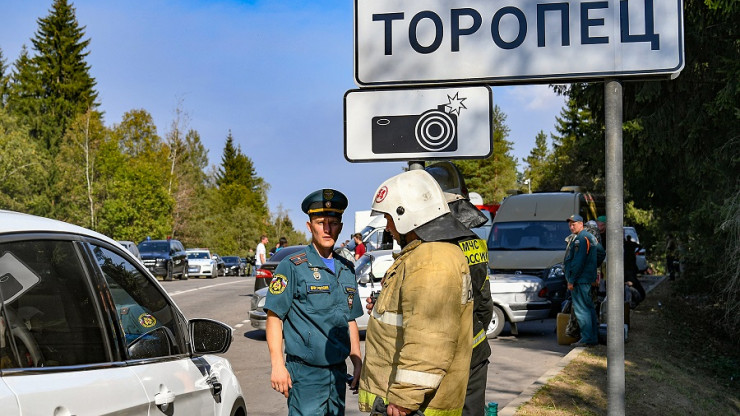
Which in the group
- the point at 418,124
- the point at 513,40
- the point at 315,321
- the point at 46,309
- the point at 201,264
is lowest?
the point at 201,264

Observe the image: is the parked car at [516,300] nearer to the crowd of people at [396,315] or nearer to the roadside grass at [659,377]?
the roadside grass at [659,377]

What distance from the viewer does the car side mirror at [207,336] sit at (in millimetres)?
4172

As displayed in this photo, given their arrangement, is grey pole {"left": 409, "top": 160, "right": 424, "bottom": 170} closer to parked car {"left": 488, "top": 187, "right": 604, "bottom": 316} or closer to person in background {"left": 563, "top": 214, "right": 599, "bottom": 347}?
person in background {"left": 563, "top": 214, "right": 599, "bottom": 347}

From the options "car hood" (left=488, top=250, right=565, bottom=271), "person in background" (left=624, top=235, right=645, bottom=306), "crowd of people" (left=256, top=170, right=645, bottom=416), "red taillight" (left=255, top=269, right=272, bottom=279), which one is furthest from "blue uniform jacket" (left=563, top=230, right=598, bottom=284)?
"red taillight" (left=255, top=269, right=272, bottom=279)

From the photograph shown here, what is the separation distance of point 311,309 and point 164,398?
150cm

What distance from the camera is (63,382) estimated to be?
279 centimetres

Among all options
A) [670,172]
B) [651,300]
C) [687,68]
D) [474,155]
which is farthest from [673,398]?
[651,300]

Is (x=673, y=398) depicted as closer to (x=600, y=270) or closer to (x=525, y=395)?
(x=525, y=395)

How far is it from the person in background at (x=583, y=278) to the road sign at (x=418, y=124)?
8439 millimetres

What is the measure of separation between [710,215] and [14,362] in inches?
564

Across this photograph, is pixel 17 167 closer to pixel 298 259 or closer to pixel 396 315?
pixel 298 259

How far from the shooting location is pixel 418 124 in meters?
4.88

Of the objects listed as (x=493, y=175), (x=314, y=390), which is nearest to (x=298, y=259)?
(x=314, y=390)

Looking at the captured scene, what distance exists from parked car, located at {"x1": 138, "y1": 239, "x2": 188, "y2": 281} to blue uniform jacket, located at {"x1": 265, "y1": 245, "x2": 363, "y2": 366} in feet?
109
